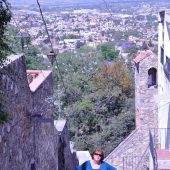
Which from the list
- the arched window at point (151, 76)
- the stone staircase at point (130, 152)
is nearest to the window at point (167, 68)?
the stone staircase at point (130, 152)

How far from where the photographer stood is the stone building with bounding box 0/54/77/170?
7.85 metres

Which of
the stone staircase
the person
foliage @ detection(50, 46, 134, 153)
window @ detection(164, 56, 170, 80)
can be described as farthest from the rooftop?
foliage @ detection(50, 46, 134, 153)

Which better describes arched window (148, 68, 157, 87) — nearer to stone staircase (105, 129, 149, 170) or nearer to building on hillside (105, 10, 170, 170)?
building on hillside (105, 10, 170, 170)

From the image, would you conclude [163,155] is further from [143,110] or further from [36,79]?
[143,110]

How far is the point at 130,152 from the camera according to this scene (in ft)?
67.7

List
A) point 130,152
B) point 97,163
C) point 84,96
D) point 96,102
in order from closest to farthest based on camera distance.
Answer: point 97,163
point 130,152
point 96,102
point 84,96

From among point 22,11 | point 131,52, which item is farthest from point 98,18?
point 131,52

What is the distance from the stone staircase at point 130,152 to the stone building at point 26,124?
6.84 meters

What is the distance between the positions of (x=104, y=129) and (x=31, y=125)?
2441cm

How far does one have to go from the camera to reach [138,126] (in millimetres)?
21531

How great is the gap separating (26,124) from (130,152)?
11761mm

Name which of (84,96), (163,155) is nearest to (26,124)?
(163,155)

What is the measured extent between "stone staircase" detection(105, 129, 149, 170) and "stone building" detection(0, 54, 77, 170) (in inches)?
269

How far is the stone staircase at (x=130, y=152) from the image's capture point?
66.1 feet
